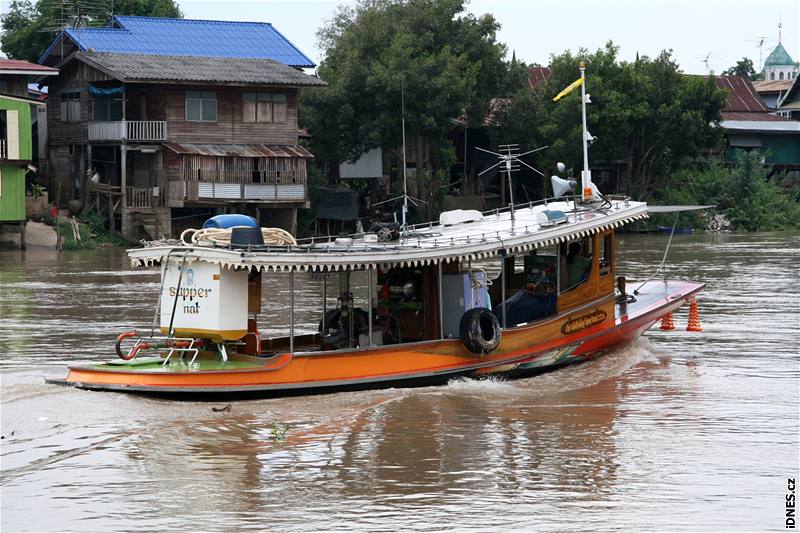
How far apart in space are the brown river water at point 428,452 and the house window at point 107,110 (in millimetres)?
21142

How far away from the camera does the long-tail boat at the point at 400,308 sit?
13.2m

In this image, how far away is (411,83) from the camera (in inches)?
1578

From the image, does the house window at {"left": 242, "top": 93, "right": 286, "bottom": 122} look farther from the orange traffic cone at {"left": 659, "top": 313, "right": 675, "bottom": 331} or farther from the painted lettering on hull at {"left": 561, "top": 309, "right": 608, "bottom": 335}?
the painted lettering on hull at {"left": 561, "top": 309, "right": 608, "bottom": 335}

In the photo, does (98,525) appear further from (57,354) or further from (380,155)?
(380,155)

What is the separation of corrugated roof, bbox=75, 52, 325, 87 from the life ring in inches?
906

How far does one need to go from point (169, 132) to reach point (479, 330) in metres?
24.0

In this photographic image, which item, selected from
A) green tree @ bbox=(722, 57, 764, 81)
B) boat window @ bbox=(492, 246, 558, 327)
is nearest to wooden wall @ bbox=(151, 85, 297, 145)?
boat window @ bbox=(492, 246, 558, 327)

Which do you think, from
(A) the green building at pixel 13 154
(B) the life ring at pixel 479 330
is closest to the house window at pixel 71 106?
(A) the green building at pixel 13 154

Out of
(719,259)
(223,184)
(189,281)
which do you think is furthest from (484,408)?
(223,184)

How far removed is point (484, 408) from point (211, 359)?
301 centimetres

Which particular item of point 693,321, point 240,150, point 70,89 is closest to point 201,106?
point 240,150

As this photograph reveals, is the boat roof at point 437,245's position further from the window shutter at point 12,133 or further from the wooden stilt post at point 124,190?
the wooden stilt post at point 124,190

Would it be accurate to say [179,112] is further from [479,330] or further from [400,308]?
[479,330]

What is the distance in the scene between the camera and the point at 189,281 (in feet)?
44.0
